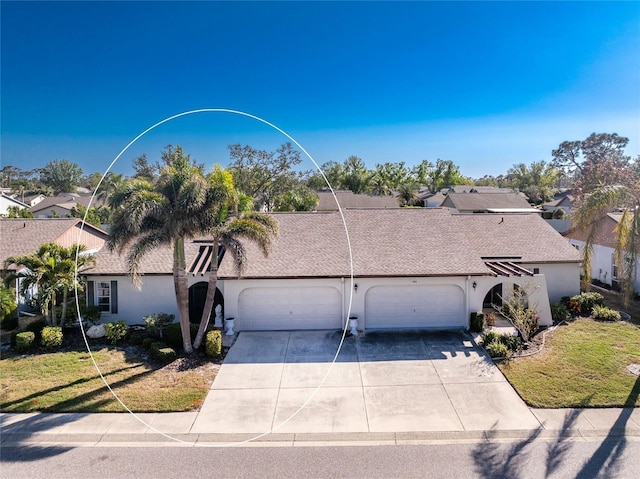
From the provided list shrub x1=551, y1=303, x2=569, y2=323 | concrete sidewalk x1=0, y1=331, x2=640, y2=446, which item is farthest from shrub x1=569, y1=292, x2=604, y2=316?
concrete sidewalk x1=0, y1=331, x2=640, y2=446

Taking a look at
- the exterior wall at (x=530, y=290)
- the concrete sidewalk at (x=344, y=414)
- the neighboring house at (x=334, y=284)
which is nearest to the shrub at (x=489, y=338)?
the concrete sidewalk at (x=344, y=414)

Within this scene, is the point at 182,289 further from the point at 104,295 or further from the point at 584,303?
the point at 584,303

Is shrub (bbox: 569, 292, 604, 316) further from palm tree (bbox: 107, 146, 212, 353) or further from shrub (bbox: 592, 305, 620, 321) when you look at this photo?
palm tree (bbox: 107, 146, 212, 353)

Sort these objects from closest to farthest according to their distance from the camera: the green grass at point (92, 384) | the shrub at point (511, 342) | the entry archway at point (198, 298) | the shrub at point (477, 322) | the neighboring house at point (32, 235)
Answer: the green grass at point (92, 384) → the shrub at point (511, 342) → the shrub at point (477, 322) → the entry archway at point (198, 298) → the neighboring house at point (32, 235)

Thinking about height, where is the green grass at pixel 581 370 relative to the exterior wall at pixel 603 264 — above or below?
below

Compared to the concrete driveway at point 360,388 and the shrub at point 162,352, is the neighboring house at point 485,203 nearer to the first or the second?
the concrete driveway at point 360,388

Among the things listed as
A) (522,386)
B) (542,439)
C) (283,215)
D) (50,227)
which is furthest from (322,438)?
(50,227)

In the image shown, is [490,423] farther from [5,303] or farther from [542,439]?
[5,303]
